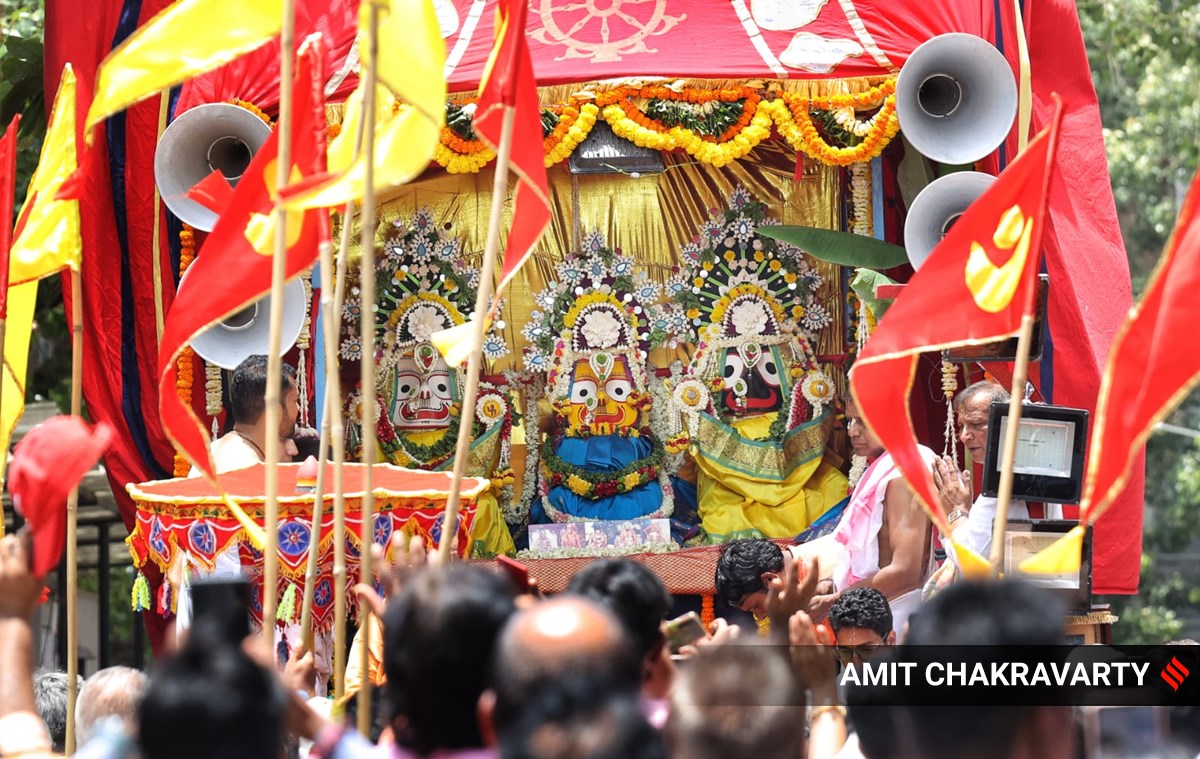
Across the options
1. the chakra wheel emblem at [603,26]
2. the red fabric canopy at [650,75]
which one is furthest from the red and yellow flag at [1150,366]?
the chakra wheel emblem at [603,26]

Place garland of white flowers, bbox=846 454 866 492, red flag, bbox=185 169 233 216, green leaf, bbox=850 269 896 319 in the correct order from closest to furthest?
1. red flag, bbox=185 169 233 216
2. green leaf, bbox=850 269 896 319
3. garland of white flowers, bbox=846 454 866 492

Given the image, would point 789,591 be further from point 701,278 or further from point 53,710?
point 701,278

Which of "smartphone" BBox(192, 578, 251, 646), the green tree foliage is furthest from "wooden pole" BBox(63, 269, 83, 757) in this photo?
the green tree foliage

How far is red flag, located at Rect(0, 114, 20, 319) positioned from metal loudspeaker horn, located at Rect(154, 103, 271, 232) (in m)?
1.94

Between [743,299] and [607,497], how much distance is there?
1253mm

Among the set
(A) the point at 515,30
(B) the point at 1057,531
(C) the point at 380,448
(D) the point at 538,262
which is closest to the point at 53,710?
(A) the point at 515,30

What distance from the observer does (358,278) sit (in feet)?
30.1

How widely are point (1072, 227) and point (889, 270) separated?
0.89 m

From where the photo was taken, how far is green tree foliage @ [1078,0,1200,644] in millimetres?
16016

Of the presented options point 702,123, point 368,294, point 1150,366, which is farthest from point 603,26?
point 1150,366

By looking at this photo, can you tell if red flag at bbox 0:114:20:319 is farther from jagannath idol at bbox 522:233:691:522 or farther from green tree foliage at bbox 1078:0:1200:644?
green tree foliage at bbox 1078:0:1200:644

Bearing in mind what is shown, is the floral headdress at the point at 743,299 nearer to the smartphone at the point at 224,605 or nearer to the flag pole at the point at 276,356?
the flag pole at the point at 276,356

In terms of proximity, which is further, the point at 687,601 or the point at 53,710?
the point at 687,601

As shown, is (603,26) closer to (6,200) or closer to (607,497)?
(607,497)
